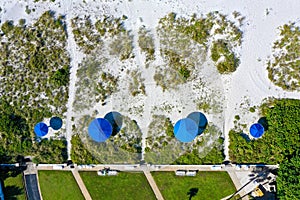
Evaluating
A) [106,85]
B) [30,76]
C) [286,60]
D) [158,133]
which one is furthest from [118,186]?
[286,60]

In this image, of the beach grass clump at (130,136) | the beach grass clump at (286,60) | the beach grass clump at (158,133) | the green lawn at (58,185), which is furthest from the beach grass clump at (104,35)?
the beach grass clump at (286,60)

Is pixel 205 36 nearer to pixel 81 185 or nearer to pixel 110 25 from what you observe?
pixel 110 25

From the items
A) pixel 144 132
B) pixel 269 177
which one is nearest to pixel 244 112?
pixel 269 177

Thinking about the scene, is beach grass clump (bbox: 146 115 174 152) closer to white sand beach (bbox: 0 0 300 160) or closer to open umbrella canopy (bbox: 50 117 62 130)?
white sand beach (bbox: 0 0 300 160)

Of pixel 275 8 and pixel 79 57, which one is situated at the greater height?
pixel 275 8

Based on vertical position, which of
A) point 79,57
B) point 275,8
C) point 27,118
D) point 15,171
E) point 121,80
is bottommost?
point 15,171

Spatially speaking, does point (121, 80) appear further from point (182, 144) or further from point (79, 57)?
point (182, 144)
